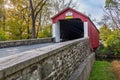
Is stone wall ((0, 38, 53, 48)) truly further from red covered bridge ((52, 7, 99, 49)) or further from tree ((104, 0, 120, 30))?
tree ((104, 0, 120, 30))

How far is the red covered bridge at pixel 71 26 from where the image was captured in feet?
51.9

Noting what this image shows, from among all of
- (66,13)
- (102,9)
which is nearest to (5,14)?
(66,13)

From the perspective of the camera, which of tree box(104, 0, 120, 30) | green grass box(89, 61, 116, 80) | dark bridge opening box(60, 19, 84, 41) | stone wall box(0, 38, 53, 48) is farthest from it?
tree box(104, 0, 120, 30)

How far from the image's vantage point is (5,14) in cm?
2555

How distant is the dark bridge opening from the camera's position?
1889cm

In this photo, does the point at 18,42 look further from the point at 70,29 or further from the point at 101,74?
the point at 70,29

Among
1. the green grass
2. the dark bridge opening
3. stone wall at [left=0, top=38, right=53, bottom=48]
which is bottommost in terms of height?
the green grass

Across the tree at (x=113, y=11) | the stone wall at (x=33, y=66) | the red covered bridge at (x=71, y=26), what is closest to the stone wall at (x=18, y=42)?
the red covered bridge at (x=71, y=26)

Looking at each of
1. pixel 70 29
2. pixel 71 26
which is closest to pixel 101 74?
pixel 71 26

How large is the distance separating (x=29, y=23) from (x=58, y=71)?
2292 cm

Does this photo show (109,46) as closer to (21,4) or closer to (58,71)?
(21,4)

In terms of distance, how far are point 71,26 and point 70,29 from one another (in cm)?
49

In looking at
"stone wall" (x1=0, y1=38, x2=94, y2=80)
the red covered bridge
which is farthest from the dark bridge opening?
"stone wall" (x1=0, y1=38, x2=94, y2=80)

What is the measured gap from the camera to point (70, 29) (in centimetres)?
2058
